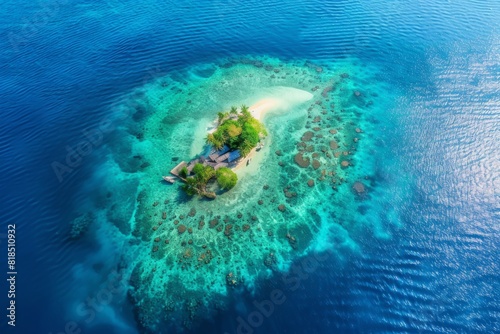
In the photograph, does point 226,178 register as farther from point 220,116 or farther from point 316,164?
point 316,164

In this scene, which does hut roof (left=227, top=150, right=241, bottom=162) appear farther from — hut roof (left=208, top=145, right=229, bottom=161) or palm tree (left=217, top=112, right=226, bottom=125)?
palm tree (left=217, top=112, right=226, bottom=125)

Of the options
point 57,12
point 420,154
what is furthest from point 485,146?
point 57,12

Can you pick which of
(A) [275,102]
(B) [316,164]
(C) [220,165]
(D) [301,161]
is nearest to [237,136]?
(C) [220,165]

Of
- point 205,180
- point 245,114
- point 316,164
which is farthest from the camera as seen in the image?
point 245,114

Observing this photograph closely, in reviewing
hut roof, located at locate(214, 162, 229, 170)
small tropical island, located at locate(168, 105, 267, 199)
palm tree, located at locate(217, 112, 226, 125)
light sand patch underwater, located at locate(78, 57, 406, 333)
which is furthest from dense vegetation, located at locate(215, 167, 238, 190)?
palm tree, located at locate(217, 112, 226, 125)

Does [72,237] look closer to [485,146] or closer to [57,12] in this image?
[485,146]
